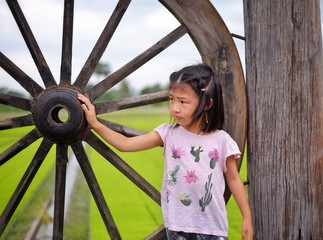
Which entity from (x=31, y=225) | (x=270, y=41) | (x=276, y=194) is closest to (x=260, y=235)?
(x=276, y=194)

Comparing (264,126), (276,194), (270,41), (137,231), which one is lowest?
(137,231)

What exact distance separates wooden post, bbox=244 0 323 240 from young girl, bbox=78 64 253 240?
34 cm

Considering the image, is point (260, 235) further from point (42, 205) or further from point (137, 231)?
point (42, 205)

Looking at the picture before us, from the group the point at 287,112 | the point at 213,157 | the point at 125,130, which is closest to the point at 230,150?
the point at 213,157

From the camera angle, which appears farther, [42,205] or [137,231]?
[42,205]

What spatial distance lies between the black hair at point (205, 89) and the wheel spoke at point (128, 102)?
332 mm

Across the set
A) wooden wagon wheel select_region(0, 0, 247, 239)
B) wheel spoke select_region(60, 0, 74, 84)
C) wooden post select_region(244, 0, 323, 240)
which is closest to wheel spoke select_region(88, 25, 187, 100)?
wooden wagon wheel select_region(0, 0, 247, 239)

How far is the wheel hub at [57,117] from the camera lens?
2.51 metres

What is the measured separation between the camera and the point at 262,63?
2650 millimetres

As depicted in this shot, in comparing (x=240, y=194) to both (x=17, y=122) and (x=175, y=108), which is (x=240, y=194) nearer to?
(x=175, y=108)

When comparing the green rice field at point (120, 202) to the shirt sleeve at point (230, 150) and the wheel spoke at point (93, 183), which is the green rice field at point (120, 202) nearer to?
the wheel spoke at point (93, 183)

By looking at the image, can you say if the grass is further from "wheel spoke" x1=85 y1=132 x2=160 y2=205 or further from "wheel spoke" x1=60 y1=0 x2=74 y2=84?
"wheel spoke" x1=60 y1=0 x2=74 y2=84

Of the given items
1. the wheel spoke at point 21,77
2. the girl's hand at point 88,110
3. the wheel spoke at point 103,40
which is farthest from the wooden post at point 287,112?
the wheel spoke at point 21,77

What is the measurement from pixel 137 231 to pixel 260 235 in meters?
2.79
